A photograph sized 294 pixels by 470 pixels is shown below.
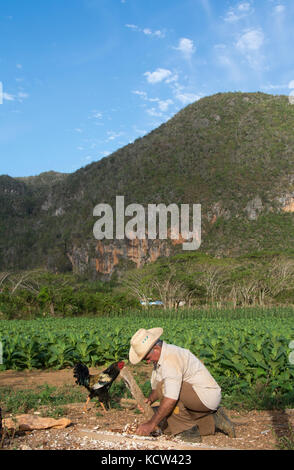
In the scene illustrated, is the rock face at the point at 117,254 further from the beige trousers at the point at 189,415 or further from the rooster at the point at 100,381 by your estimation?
the beige trousers at the point at 189,415

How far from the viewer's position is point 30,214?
11531cm

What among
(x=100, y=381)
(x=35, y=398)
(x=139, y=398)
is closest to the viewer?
(x=139, y=398)

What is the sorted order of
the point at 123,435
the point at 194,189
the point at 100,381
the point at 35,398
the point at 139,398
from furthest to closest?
1. the point at 194,189
2. the point at 35,398
3. the point at 100,381
4. the point at 139,398
5. the point at 123,435

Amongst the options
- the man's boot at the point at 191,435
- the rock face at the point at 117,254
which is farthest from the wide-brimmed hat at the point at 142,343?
the rock face at the point at 117,254

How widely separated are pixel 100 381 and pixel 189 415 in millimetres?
1543

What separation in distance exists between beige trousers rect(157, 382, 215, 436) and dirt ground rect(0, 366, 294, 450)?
110 mm

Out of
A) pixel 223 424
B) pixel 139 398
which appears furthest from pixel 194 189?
pixel 139 398

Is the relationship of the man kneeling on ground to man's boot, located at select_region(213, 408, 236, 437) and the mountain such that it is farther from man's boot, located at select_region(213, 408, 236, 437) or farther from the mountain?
Answer: the mountain

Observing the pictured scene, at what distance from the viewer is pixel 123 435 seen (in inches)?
157

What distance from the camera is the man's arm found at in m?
3.83

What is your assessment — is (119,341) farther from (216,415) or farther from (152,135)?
(152,135)

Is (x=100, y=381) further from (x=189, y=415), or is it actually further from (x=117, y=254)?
(x=117, y=254)

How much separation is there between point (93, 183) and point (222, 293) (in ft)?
198

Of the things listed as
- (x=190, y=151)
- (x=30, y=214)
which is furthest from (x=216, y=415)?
(x=30, y=214)
